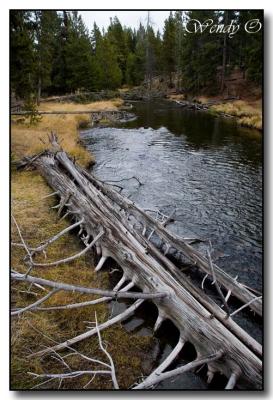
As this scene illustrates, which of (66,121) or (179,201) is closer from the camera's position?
(179,201)

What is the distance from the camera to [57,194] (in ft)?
25.5

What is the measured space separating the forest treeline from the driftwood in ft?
8.83

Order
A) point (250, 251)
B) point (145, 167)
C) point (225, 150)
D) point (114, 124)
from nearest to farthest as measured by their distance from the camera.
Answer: point (250, 251), point (145, 167), point (225, 150), point (114, 124)

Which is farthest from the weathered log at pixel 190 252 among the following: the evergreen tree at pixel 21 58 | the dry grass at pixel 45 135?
the evergreen tree at pixel 21 58

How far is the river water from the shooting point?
5688mm

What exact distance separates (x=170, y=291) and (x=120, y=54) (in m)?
25.2

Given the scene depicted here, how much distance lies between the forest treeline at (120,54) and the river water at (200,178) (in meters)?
1.71

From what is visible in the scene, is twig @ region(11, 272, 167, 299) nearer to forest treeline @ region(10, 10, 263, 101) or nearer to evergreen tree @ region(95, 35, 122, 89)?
forest treeline @ region(10, 10, 263, 101)

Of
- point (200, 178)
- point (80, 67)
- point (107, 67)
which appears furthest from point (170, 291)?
point (107, 67)

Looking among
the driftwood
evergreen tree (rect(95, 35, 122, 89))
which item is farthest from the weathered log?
evergreen tree (rect(95, 35, 122, 89))
